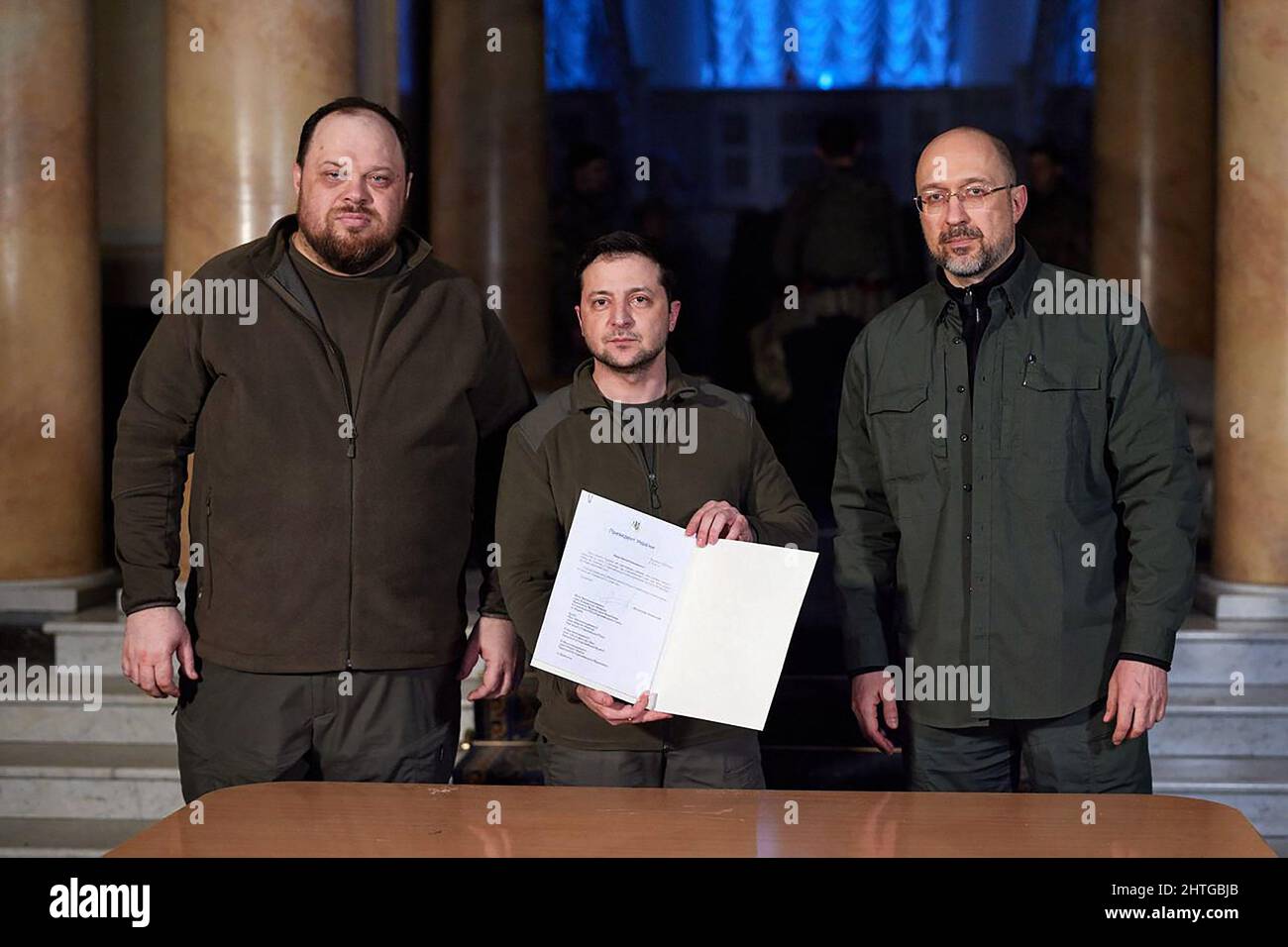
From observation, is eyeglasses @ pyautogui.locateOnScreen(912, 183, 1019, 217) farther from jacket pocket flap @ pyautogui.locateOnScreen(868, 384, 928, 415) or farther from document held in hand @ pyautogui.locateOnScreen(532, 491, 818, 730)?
document held in hand @ pyautogui.locateOnScreen(532, 491, 818, 730)

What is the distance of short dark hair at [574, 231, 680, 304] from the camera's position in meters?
3.08

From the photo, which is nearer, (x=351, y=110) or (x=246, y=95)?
(x=351, y=110)

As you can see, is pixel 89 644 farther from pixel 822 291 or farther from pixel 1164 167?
pixel 1164 167

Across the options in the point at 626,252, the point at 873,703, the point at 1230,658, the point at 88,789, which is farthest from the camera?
the point at 1230,658

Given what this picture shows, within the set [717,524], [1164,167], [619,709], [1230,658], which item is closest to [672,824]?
[619,709]

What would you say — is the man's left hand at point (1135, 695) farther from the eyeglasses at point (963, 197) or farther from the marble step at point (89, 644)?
the marble step at point (89, 644)

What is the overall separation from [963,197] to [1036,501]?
717mm

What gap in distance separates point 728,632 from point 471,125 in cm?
735

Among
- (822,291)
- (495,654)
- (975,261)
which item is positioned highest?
(822,291)

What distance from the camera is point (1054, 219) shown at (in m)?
9.23

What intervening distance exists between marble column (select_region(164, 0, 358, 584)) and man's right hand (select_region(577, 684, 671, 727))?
3117 mm

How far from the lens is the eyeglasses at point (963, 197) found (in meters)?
3.20

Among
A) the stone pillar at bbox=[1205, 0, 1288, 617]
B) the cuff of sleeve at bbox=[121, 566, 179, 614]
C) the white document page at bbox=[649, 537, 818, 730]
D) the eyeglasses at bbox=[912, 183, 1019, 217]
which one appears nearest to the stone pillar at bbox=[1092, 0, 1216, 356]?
the stone pillar at bbox=[1205, 0, 1288, 617]

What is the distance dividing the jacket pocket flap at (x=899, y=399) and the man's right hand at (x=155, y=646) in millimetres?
1711
